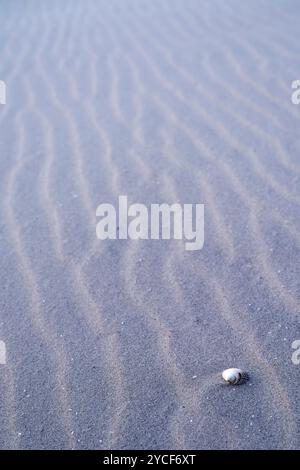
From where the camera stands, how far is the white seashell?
1.72 meters

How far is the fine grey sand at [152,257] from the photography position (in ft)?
5.49

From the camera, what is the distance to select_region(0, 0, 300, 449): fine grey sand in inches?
65.9

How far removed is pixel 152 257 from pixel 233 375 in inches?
31.1

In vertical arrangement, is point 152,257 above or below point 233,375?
above

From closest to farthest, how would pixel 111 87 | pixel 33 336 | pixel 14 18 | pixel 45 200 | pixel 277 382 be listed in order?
pixel 277 382 → pixel 33 336 → pixel 45 200 → pixel 111 87 → pixel 14 18

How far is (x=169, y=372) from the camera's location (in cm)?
180

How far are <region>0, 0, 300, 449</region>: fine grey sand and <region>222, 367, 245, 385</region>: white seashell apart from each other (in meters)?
0.02

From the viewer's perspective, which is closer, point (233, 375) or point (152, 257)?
point (233, 375)

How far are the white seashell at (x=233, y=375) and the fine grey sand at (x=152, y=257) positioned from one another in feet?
0.08

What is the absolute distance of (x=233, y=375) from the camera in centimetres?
173

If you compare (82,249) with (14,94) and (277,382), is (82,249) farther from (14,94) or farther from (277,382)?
(14,94)

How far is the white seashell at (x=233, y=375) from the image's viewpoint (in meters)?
1.72
